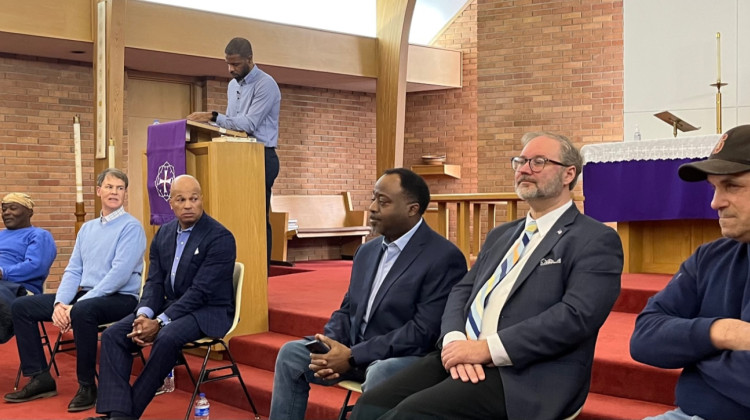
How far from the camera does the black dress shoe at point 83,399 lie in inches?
175

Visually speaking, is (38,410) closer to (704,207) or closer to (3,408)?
(3,408)

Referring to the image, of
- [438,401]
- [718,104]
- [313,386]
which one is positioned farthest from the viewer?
[718,104]

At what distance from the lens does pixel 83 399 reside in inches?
176

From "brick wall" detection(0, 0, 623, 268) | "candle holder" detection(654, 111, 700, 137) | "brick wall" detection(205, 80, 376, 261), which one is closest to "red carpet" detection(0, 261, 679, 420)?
"candle holder" detection(654, 111, 700, 137)

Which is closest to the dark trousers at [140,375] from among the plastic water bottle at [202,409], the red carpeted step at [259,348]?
the plastic water bottle at [202,409]

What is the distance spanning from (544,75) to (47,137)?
5.71 metres

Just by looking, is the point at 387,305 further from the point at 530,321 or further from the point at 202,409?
the point at 202,409

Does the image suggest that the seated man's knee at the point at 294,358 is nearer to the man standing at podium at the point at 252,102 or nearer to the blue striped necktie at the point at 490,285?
the blue striped necktie at the point at 490,285

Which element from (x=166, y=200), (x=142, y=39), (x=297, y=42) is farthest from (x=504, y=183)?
(x=166, y=200)

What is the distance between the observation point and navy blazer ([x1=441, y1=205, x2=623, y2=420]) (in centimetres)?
255

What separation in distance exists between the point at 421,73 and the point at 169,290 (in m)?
7.17

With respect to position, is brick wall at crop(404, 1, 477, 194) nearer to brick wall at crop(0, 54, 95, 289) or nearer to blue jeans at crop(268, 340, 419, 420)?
brick wall at crop(0, 54, 95, 289)

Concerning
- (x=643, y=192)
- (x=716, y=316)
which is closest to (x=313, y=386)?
(x=716, y=316)

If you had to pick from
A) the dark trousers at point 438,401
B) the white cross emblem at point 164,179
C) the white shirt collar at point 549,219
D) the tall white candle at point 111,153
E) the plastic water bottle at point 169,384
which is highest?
the tall white candle at point 111,153
